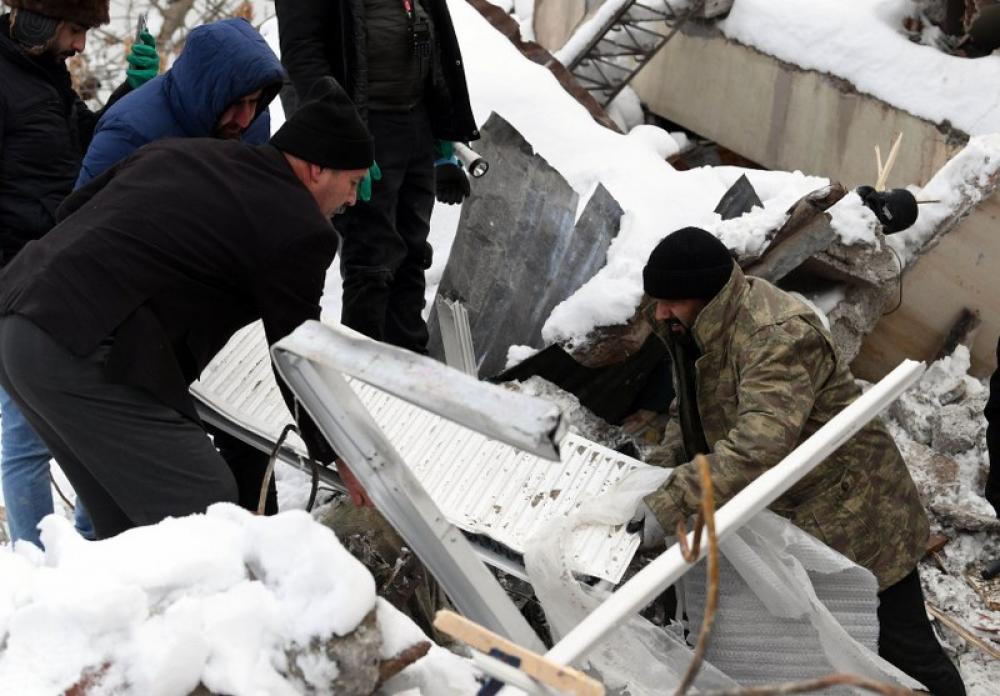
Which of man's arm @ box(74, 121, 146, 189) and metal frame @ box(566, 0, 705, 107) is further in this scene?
metal frame @ box(566, 0, 705, 107)

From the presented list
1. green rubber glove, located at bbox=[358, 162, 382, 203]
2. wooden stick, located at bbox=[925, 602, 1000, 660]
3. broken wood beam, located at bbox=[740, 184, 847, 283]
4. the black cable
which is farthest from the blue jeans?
the black cable

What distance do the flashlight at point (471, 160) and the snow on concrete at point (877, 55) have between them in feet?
15.7

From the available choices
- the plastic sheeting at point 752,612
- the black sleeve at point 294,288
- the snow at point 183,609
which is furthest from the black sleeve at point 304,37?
the snow at point 183,609

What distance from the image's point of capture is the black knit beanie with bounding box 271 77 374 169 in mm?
2672

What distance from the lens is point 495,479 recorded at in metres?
3.30

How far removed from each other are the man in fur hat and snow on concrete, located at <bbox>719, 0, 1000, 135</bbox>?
6251 millimetres

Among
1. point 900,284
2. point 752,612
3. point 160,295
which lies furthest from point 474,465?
point 900,284

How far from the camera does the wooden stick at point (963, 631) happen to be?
3686mm

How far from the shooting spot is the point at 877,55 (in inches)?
331

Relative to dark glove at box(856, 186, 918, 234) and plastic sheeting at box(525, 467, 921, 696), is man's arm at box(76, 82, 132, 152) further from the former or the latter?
dark glove at box(856, 186, 918, 234)

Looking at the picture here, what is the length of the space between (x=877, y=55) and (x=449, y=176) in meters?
5.22

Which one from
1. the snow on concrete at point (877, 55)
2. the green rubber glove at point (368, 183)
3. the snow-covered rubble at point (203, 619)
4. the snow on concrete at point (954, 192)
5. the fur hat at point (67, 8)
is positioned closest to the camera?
the snow-covered rubble at point (203, 619)

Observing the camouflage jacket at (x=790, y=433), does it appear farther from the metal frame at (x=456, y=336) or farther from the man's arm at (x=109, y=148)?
the man's arm at (x=109, y=148)

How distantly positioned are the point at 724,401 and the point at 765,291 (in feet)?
1.07
